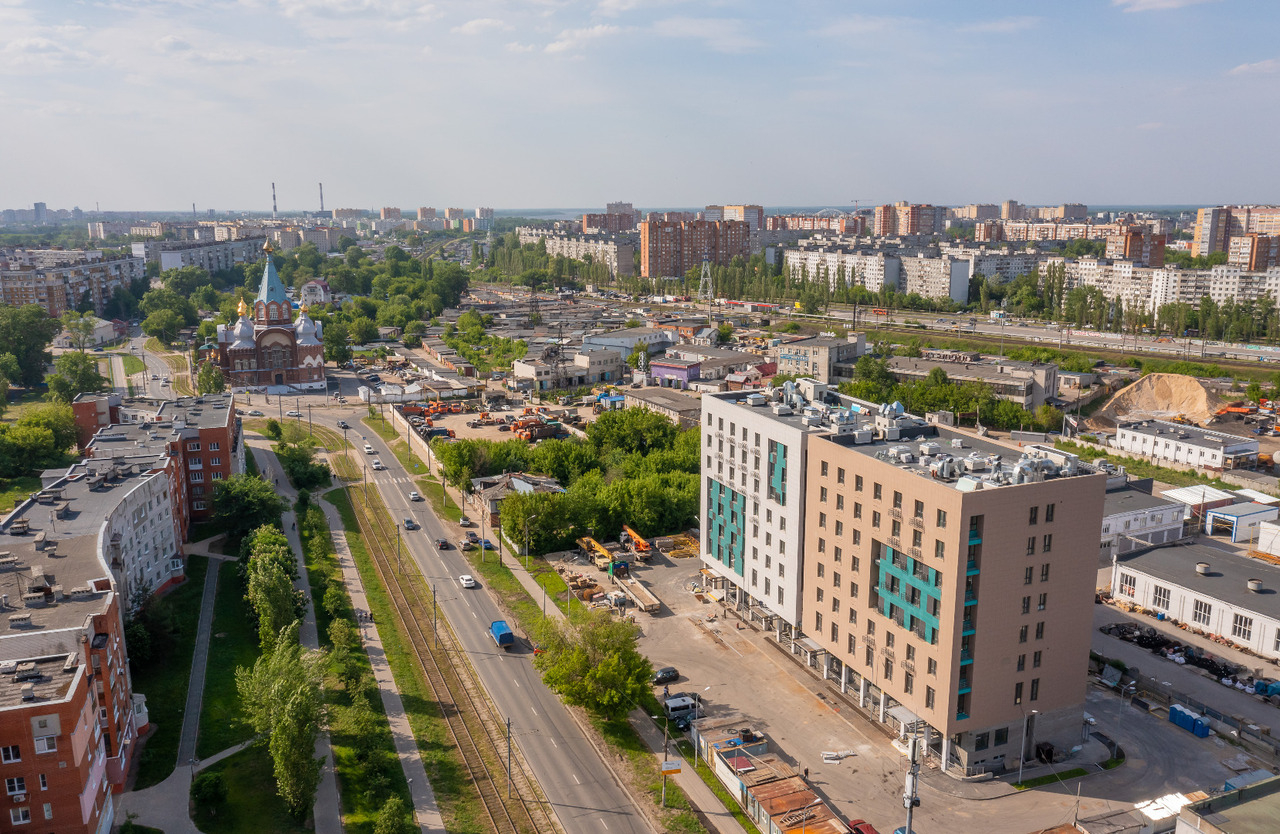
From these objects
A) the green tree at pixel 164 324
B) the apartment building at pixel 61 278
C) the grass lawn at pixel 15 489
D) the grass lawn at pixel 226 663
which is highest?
the apartment building at pixel 61 278

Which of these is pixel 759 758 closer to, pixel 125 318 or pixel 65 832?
pixel 65 832

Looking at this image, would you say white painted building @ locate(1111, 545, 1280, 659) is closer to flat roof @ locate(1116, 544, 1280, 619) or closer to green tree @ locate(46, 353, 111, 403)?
flat roof @ locate(1116, 544, 1280, 619)

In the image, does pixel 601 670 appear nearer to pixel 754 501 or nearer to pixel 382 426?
pixel 754 501

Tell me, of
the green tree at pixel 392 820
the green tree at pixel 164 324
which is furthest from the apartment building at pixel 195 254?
the green tree at pixel 392 820

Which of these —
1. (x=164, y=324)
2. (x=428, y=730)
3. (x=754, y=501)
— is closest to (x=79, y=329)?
(x=164, y=324)

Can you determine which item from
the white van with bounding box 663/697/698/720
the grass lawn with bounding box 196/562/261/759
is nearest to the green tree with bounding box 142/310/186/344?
the grass lawn with bounding box 196/562/261/759

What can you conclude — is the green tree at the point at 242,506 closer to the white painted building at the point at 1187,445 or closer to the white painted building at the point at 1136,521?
the white painted building at the point at 1136,521

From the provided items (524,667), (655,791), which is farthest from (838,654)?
(524,667)
